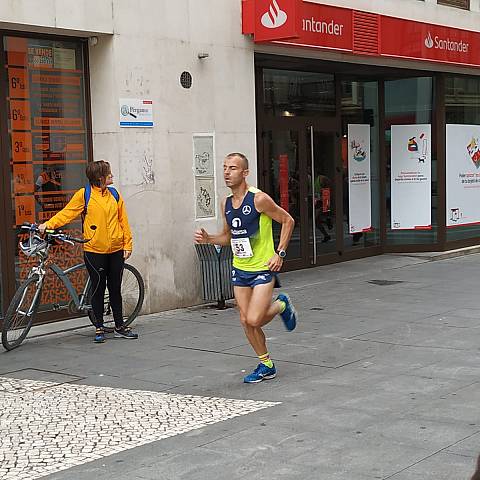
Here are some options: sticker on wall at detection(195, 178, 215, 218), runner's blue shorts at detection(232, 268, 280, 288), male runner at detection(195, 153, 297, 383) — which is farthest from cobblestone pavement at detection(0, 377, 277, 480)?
sticker on wall at detection(195, 178, 215, 218)

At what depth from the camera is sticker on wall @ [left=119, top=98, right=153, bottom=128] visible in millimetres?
10195

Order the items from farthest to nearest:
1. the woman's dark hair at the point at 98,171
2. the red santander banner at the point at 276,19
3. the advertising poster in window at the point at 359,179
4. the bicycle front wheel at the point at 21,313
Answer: the advertising poster in window at the point at 359,179 → the red santander banner at the point at 276,19 → the woman's dark hair at the point at 98,171 → the bicycle front wheel at the point at 21,313

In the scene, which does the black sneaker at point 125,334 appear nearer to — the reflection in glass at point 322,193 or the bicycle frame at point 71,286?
the bicycle frame at point 71,286

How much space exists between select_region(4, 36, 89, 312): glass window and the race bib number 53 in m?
3.06

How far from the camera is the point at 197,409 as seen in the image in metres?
6.30

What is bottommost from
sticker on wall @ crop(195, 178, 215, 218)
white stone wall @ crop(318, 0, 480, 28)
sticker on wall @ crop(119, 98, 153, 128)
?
sticker on wall @ crop(195, 178, 215, 218)

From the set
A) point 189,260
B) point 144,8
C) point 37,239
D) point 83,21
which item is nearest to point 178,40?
point 144,8

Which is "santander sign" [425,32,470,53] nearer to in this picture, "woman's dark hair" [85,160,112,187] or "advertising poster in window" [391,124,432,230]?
"advertising poster in window" [391,124,432,230]

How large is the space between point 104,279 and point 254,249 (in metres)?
2.46

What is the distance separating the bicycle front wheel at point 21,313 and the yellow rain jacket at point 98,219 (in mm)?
647

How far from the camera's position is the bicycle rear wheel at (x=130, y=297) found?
9.75 metres

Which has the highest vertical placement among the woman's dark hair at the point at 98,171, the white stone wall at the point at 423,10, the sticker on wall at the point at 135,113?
the white stone wall at the point at 423,10

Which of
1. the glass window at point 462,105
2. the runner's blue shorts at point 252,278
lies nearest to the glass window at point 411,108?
the glass window at point 462,105

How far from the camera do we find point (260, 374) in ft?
23.3
